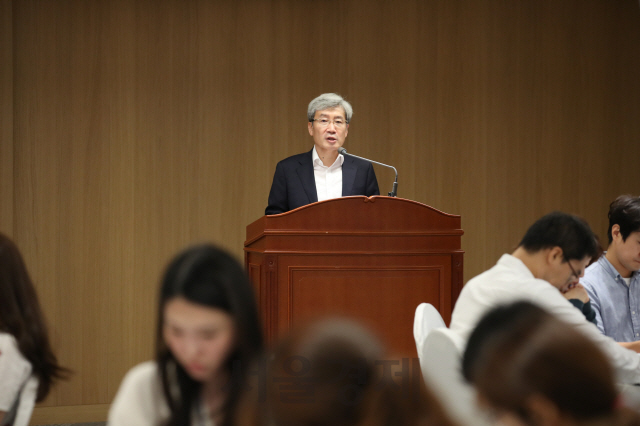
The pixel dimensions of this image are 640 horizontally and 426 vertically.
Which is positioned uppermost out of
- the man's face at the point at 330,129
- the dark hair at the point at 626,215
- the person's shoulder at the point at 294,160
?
the man's face at the point at 330,129

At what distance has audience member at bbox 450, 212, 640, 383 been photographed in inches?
72.5

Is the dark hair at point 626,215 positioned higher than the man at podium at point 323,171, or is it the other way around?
the man at podium at point 323,171

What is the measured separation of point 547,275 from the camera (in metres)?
2.04

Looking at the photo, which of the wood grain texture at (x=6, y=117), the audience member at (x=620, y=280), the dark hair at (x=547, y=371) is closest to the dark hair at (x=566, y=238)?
the audience member at (x=620, y=280)

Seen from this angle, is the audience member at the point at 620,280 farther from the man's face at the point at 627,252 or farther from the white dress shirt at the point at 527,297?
the white dress shirt at the point at 527,297

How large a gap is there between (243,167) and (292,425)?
4.21m

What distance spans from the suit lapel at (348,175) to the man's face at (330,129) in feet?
0.41

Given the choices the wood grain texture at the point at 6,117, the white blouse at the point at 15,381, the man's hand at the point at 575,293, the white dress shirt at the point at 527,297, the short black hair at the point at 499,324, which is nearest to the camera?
the short black hair at the point at 499,324

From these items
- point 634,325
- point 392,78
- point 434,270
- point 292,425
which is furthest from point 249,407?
point 392,78

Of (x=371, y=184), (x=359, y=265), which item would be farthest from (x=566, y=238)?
(x=371, y=184)

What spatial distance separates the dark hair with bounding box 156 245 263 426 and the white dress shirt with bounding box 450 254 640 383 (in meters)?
0.93

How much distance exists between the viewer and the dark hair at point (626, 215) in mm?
2596

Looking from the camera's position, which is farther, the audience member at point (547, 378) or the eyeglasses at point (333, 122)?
the eyeglasses at point (333, 122)

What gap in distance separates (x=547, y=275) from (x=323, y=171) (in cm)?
201
